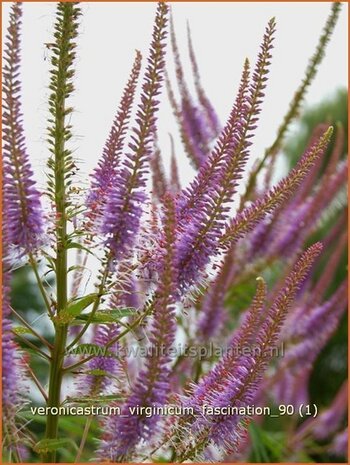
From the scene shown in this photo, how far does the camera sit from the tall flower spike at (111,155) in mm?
1020

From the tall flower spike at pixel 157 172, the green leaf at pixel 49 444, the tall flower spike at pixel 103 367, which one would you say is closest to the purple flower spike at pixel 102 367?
the tall flower spike at pixel 103 367

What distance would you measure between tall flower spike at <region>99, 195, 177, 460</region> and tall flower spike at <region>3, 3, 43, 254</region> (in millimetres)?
173

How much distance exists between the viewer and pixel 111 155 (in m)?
1.06

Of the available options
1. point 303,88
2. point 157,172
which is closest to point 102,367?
point 157,172

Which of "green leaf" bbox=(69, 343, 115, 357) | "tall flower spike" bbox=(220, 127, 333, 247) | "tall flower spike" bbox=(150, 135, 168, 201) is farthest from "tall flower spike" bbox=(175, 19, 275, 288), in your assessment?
"tall flower spike" bbox=(150, 135, 168, 201)

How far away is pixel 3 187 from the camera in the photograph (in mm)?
991

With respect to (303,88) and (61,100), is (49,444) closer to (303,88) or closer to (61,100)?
(61,100)

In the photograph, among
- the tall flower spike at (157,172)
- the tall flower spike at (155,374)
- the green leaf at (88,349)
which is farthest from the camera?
the tall flower spike at (157,172)

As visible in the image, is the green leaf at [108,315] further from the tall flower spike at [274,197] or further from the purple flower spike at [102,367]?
the tall flower spike at [274,197]

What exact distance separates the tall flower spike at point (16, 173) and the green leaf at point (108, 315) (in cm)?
12

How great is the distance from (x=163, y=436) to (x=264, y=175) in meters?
1.27

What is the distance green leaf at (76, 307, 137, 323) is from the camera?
1.08 m

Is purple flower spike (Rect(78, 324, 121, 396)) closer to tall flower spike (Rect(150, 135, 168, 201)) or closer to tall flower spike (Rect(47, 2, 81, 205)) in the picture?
tall flower spike (Rect(47, 2, 81, 205))

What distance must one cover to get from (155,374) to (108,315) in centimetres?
21
